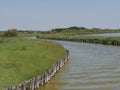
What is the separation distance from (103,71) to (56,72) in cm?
505

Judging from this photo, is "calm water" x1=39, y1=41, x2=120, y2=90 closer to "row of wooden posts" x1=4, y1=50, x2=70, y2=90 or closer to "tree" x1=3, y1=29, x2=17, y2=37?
"row of wooden posts" x1=4, y1=50, x2=70, y2=90

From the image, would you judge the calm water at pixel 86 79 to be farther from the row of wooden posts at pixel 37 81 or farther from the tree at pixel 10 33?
the tree at pixel 10 33

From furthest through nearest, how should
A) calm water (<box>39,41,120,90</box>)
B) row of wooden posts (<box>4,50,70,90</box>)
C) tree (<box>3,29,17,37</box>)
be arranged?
tree (<box>3,29,17,37</box>), calm water (<box>39,41,120,90</box>), row of wooden posts (<box>4,50,70,90</box>)

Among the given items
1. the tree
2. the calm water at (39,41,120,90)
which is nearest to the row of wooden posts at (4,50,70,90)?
the calm water at (39,41,120,90)

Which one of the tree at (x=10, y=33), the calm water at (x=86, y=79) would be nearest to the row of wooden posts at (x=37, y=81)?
the calm water at (x=86, y=79)

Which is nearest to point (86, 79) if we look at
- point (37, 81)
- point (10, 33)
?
point (37, 81)

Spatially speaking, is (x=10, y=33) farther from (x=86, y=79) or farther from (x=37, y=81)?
(x=37, y=81)

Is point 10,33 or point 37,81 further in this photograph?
point 10,33

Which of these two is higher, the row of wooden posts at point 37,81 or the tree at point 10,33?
the tree at point 10,33

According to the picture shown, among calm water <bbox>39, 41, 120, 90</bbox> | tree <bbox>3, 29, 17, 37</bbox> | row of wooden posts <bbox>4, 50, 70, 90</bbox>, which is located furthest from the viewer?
tree <bbox>3, 29, 17, 37</bbox>

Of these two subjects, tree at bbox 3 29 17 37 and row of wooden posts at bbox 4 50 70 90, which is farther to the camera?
tree at bbox 3 29 17 37

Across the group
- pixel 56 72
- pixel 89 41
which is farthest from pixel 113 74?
pixel 89 41

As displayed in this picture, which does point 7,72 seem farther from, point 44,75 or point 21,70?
point 44,75

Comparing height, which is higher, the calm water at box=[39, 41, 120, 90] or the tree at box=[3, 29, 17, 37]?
the tree at box=[3, 29, 17, 37]
